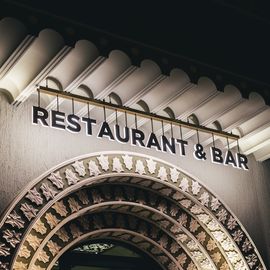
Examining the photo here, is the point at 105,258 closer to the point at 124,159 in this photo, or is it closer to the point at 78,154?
the point at 124,159

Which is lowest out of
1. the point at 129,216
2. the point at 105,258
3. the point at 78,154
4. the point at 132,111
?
the point at 105,258

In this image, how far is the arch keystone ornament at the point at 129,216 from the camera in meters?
6.05

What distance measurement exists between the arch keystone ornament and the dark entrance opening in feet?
0.39

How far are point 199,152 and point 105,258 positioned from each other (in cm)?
173

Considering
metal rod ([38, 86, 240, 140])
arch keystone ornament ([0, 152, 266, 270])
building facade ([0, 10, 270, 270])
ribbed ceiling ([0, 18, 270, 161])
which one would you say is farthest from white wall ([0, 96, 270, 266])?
metal rod ([38, 86, 240, 140])

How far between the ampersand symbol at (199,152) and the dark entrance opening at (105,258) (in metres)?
1.47

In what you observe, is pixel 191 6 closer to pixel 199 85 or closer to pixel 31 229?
pixel 199 85

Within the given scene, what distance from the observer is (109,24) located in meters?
5.91

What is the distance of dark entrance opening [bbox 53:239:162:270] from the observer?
23.3ft

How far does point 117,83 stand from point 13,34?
49.5 inches

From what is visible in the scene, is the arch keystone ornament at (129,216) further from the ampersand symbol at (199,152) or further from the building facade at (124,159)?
the ampersand symbol at (199,152)

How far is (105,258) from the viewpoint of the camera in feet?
24.1

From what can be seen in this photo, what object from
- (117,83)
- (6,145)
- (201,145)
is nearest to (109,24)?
(117,83)

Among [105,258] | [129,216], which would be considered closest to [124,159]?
[129,216]
